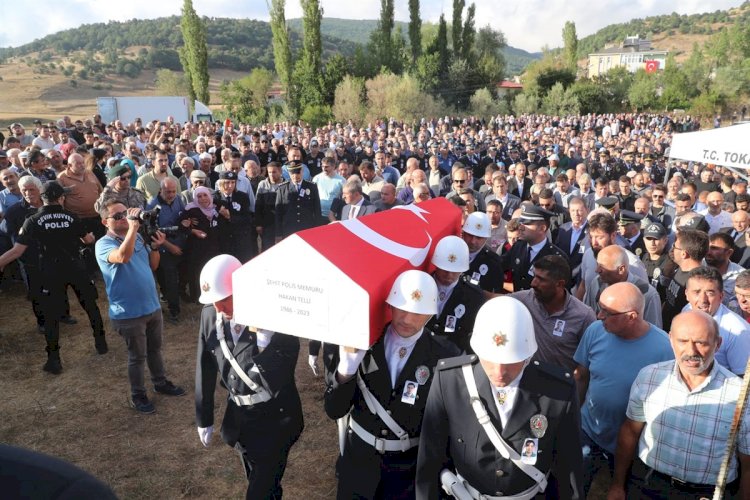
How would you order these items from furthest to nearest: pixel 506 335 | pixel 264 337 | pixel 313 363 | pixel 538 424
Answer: pixel 313 363
pixel 264 337
pixel 538 424
pixel 506 335

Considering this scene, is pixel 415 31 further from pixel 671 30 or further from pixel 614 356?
pixel 671 30

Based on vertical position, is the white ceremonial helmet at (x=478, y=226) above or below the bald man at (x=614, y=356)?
above

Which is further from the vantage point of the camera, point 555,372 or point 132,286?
point 132,286

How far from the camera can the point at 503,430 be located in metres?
2.12

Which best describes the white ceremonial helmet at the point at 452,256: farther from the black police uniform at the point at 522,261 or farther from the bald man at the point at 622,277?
the black police uniform at the point at 522,261

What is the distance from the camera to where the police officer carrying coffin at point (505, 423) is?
2.10 metres

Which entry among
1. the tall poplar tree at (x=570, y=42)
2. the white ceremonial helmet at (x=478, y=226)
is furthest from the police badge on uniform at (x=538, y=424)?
the tall poplar tree at (x=570, y=42)

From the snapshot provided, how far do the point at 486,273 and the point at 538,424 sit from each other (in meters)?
2.25

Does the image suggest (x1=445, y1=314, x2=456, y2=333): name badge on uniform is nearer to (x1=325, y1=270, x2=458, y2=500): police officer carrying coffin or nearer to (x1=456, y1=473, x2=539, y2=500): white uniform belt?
(x1=325, y1=270, x2=458, y2=500): police officer carrying coffin

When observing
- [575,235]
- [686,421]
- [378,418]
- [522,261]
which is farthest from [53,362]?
[575,235]

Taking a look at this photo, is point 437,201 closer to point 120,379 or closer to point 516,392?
point 516,392

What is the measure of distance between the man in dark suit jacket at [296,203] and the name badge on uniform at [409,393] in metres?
4.39

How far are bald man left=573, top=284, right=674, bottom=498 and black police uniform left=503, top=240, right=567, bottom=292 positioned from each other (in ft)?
5.46

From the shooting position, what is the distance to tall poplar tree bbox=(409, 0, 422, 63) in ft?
133
